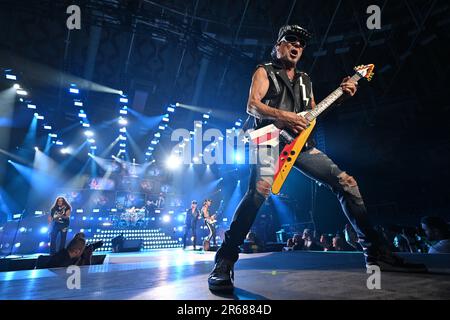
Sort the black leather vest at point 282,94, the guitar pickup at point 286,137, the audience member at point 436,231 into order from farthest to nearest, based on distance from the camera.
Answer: the audience member at point 436,231 → the black leather vest at point 282,94 → the guitar pickup at point 286,137

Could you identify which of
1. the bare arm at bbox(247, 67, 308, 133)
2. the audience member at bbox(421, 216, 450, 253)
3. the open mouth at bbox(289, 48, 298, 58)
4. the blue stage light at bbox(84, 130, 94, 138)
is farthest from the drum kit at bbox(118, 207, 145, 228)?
the open mouth at bbox(289, 48, 298, 58)

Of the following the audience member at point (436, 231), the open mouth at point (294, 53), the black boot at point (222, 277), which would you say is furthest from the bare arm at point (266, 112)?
the audience member at point (436, 231)

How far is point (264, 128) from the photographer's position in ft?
7.29

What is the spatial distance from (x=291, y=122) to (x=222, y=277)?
141 centimetres

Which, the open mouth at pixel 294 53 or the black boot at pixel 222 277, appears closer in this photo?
the black boot at pixel 222 277

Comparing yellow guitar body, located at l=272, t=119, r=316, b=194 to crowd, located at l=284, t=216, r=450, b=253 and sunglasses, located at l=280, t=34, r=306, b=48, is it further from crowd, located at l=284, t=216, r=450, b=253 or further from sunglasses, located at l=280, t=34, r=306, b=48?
crowd, located at l=284, t=216, r=450, b=253

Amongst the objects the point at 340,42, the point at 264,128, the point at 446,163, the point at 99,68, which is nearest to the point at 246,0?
the point at 340,42

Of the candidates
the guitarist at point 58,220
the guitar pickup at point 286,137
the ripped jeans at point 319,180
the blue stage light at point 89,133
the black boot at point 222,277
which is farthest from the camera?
the blue stage light at point 89,133

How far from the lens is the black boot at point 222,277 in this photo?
171cm

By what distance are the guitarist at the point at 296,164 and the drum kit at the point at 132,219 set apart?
1383cm

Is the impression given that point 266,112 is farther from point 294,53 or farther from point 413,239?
point 413,239

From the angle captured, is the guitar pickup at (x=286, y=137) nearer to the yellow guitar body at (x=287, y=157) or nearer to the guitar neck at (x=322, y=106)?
the yellow guitar body at (x=287, y=157)

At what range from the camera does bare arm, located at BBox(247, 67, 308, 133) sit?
212 cm

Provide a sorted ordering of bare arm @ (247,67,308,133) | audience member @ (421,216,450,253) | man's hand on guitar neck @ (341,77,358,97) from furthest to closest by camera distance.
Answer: audience member @ (421,216,450,253) < man's hand on guitar neck @ (341,77,358,97) < bare arm @ (247,67,308,133)
